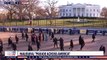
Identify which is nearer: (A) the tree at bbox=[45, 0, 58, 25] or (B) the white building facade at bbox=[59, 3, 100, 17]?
(A) the tree at bbox=[45, 0, 58, 25]

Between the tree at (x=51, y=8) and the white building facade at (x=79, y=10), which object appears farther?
the white building facade at (x=79, y=10)

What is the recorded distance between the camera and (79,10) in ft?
213

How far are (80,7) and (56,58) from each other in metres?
55.6

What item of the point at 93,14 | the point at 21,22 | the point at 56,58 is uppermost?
the point at 56,58

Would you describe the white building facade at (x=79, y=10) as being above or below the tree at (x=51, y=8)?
below

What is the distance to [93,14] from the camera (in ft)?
207

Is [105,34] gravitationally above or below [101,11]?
above

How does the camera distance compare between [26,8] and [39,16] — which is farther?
[39,16]

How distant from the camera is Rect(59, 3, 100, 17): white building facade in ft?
203

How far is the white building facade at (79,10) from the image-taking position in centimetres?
6191

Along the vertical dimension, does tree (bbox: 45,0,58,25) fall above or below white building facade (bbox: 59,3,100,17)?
above

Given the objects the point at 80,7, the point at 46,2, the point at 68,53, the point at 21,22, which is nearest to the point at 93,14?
the point at 80,7

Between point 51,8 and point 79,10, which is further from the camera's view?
point 79,10

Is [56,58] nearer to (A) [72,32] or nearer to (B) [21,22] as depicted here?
(A) [72,32]
